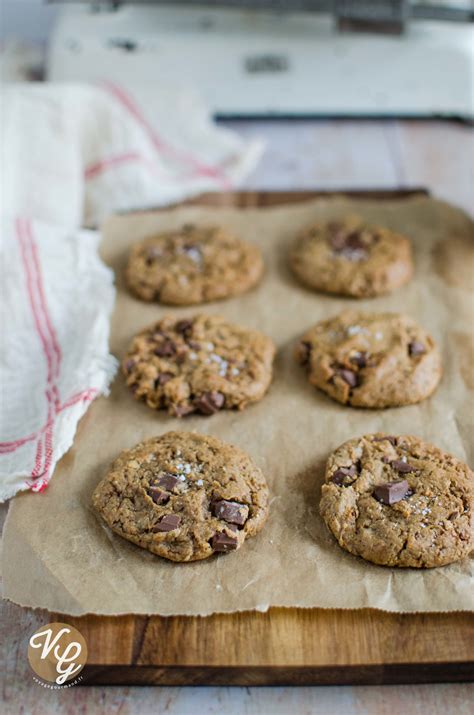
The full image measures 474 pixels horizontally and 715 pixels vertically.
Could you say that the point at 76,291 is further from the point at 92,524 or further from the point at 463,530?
the point at 463,530

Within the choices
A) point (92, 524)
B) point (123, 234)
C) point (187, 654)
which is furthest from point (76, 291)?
point (187, 654)

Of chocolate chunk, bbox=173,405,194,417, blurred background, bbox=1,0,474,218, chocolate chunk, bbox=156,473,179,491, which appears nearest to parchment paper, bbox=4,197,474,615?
chocolate chunk, bbox=173,405,194,417

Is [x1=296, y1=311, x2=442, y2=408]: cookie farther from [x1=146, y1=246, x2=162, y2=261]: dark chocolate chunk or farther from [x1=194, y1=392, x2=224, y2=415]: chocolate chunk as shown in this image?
[x1=146, y1=246, x2=162, y2=261]: dark chocolate chunk

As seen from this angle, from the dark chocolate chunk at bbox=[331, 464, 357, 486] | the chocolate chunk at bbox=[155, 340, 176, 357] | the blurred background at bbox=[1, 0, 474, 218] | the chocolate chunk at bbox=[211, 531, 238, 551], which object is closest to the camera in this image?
the chocolate chunk at bbox=[211, 531, 238, 551]

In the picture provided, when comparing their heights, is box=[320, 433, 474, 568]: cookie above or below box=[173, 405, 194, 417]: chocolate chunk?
above

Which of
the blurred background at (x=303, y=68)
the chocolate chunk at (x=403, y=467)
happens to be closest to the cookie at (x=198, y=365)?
the chocolate chunk at (x=403, y=467)

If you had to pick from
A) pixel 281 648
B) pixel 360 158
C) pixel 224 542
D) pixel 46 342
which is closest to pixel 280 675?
pixel 281 648

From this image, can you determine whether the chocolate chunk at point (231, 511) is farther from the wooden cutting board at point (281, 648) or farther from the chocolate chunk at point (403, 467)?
the chocolate chunk at point (403, 467)

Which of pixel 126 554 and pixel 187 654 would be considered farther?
pixel 126 554
